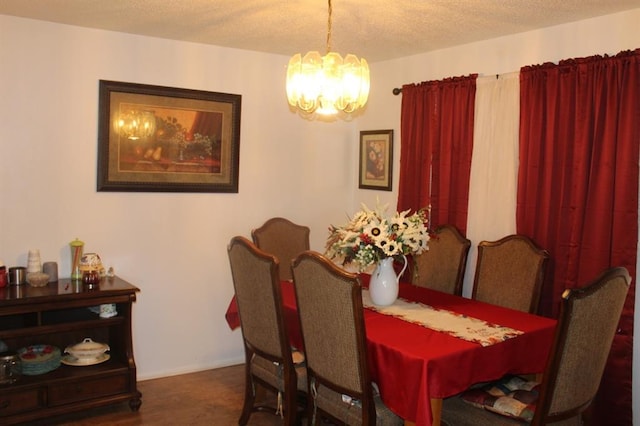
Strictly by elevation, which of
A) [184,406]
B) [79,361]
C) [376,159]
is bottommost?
[184,406]

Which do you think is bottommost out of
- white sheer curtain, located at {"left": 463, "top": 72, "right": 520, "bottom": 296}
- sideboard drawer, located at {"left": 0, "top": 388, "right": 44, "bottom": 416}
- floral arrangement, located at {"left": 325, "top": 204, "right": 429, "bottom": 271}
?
sideboard drawer, located at {"left": 0, "top": 388, "right": 44, "bottom": 416}

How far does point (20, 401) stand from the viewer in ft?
10.5

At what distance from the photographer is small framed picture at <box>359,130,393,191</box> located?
15.3ft

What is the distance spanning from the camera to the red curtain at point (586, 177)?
304cm

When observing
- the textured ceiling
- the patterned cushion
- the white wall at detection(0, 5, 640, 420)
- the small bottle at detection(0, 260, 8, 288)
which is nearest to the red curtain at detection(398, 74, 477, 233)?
the white wall at detection(0, 5, 640, 420)

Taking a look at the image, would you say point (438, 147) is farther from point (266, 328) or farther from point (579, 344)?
point (579, 344)

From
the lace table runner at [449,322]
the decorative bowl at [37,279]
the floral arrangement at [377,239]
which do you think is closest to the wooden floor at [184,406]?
the decorative bowl at [37,279]

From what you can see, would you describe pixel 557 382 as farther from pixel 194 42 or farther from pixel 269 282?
pixel 194 42

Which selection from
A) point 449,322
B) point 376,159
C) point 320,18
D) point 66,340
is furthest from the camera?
point 376,159

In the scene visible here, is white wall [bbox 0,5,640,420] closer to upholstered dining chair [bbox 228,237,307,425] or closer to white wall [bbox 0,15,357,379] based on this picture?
white wall [bbox 0,15,357,379]

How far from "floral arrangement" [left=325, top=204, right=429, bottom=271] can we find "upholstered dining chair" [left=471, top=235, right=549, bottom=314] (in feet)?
2.42

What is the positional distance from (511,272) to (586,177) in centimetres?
69

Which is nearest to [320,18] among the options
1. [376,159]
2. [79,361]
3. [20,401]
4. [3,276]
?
[376,159]

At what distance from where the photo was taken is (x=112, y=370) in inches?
137
